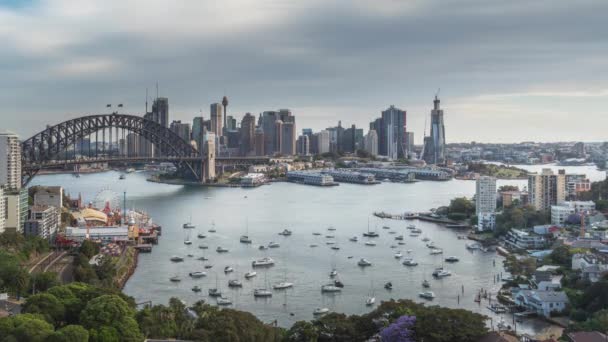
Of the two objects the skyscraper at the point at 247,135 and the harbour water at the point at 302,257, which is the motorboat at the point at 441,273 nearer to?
the harbour water at the point at 302,257

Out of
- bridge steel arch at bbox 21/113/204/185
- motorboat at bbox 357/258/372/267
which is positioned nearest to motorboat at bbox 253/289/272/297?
motorboat at bbox 357/258/372/267

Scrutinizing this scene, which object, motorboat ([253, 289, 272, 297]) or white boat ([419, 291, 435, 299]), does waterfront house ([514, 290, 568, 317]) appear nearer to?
white boat ([419, 291, 435, 299])

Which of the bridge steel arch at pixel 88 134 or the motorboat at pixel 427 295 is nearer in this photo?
the motorboat at pixel 427 295

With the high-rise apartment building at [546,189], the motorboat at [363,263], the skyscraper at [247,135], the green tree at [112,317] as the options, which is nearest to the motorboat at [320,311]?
the green tree at [112,317]

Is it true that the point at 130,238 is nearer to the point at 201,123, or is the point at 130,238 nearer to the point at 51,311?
the point at 51,311

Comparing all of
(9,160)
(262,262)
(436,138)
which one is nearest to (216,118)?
(436,138)

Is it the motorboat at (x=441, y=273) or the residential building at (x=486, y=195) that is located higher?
the residential building at (x=486, y=195)

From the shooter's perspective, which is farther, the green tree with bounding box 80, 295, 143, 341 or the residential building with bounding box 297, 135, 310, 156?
the residential building with bounding box 297, 135, 310, 156
